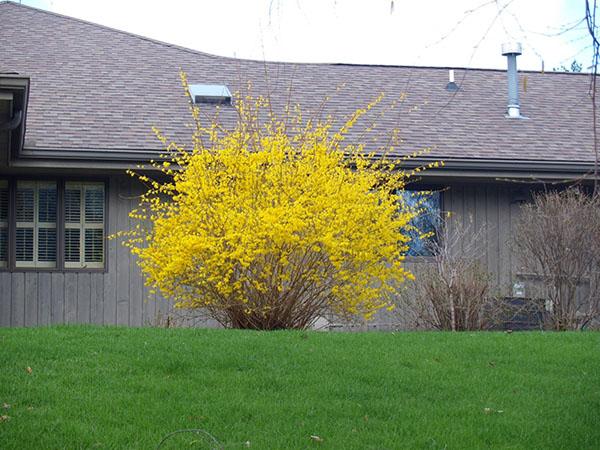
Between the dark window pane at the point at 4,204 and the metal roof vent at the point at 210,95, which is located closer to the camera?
the dark window pane at the point at 4,204

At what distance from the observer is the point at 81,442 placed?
607 cm

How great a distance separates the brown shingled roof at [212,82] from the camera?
14.7 metres

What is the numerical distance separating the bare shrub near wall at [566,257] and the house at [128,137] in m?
0.78

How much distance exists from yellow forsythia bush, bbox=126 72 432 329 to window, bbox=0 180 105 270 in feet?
8.11

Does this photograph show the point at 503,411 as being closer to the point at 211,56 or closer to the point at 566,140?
the point at 566,140

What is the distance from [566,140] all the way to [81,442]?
38.9 feet

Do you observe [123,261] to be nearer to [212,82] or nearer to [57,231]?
[57,231]

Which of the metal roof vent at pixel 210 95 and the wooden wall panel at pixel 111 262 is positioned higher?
the metal roof vent at pixel 210 95

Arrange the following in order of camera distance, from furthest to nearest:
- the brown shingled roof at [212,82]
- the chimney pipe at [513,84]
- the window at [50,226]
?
the chimney pipe at [513,84] < the brown shingled roof at [212,82] < the window at [50,226]

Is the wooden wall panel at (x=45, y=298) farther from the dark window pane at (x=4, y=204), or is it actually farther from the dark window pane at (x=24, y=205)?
the dark window pane at (x=4, y=204)

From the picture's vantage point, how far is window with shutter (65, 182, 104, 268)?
13.9m

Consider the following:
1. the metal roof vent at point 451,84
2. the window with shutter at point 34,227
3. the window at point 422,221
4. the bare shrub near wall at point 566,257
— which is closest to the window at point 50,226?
the window with shutter at point 34,227

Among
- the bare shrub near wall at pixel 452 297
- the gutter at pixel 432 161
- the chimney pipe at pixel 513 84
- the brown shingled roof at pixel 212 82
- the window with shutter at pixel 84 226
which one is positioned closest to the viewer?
the bare shrub near wall at pixel 452 297

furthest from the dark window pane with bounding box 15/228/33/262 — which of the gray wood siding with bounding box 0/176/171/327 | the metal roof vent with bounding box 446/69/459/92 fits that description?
the metal roof vent with bounding box 446/69/459/92
